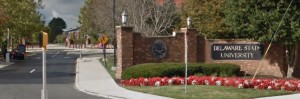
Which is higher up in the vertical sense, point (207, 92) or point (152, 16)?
point (152, 16)

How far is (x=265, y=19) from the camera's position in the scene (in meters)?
21.7

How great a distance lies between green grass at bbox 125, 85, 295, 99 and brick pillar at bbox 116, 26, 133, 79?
479 cm

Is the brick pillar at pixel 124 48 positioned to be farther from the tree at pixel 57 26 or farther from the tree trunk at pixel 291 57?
the tree at pixel 57 26

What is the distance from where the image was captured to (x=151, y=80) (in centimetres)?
1927

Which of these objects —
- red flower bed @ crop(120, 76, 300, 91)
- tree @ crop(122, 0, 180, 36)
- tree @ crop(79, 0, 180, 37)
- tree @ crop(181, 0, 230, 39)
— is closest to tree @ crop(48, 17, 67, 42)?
tree @ crop(79, 0, 180, 37)

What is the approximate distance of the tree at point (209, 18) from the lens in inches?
1126

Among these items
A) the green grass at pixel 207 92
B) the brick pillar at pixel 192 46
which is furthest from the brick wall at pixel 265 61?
the green grass at pixel 207 92

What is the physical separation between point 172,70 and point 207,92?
504 cm

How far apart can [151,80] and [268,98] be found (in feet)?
18.0

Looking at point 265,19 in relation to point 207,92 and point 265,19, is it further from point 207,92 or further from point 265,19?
point 207,92

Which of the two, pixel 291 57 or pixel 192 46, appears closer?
pixel 291 57

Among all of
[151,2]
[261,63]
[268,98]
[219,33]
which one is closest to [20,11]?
[151,2]

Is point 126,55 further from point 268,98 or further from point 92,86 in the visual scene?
point 268,98

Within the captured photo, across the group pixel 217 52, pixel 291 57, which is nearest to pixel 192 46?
pixel 217 52
